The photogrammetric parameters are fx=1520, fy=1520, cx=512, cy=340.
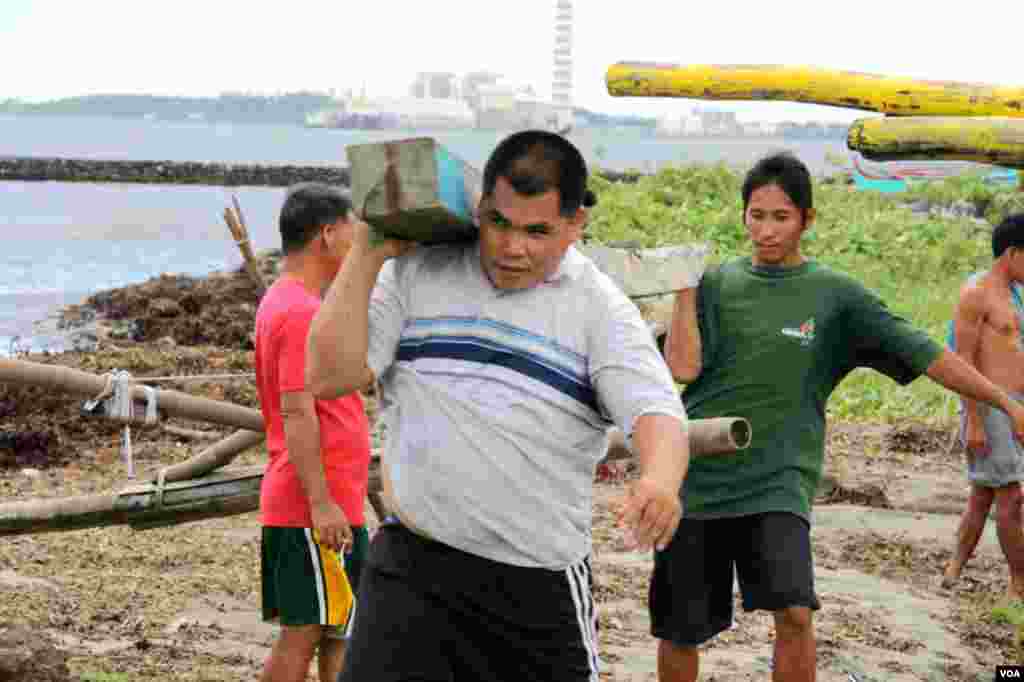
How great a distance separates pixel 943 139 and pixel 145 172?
31.4m

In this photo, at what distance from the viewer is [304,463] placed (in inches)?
165

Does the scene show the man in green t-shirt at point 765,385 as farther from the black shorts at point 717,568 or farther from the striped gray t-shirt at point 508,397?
the striped gray t-shirt at point 508,397

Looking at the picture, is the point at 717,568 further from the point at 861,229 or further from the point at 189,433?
the point at 861,229

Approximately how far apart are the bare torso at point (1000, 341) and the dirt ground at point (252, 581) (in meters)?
1.09

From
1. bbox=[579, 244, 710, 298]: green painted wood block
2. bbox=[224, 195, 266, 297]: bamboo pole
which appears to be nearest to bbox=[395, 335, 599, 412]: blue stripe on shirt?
bbox=[579, 244, 710, 298]: green painted wood block

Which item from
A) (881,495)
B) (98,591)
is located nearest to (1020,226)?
(881,495)

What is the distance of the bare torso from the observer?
692 cm

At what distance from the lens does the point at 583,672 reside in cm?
326

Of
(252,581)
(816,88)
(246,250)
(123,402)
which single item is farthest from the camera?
(252,581)

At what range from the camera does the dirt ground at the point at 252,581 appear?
18.7 ft

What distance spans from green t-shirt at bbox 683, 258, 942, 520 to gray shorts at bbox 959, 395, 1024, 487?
2340 millimetres

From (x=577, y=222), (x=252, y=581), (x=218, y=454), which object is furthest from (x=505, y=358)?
(x=252, y=581)

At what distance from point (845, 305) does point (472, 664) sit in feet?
6.84

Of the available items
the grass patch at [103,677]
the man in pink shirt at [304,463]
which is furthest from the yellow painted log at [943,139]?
the grass patch at [103,677]
